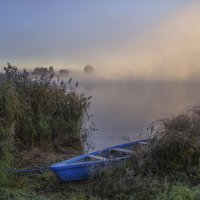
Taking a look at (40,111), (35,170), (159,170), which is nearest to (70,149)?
(40,111)

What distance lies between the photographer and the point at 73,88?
1247cm

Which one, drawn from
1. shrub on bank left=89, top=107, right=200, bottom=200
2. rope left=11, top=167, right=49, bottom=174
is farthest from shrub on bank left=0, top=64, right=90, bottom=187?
shrub on bank left=89, top=107, right=200, bottom=200

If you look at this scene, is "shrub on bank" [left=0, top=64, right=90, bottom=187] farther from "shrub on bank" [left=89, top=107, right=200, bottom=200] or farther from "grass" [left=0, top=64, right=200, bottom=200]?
"shrub on bank" [left=89, top=107, right=200, bottom=200]

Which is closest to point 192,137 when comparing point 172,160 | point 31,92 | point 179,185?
point 172,160

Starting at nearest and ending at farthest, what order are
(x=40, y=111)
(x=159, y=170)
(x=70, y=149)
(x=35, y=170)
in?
(x=159, y=170) < (x=35, y=170) < (x=40, y=111) < (x=70, y=149)

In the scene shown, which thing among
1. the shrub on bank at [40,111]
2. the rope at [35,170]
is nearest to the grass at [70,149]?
the shrub on bank at [40,111]

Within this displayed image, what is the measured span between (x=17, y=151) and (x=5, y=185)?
10.1ft

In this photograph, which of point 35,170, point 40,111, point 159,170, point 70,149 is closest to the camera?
point 159,170

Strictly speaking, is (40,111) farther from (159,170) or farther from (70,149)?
(159,170)

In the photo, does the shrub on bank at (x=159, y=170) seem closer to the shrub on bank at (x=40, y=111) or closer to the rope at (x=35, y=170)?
the rope at (x=35, y=170)

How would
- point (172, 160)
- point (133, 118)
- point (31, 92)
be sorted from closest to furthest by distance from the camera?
point (172, 160) → point (31, 92) → point (133, 118)

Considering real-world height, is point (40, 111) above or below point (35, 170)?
above

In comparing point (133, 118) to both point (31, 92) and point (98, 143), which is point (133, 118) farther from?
point (31, 92)

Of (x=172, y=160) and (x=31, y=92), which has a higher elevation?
(x=31, y=92)
